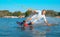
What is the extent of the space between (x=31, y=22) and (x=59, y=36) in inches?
662

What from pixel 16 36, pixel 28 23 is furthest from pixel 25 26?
pixel 16 36

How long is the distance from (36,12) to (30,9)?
1.37m

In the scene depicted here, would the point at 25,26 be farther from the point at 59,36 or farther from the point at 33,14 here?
the point at 59,36

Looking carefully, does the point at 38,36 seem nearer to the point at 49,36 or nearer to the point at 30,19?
the point at 49,36

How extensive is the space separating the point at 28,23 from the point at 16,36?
54.1 feet

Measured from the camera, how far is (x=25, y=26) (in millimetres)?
44125

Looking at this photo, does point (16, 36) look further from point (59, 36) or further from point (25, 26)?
point (25, 26)

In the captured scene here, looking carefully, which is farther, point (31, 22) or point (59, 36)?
point (31, 22)

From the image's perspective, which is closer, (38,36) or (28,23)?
(38,36)

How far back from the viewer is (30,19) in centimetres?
4356

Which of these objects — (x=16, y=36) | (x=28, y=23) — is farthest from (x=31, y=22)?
(x=16, y=36)

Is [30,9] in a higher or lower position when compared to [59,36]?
higher

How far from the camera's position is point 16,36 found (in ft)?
92.5

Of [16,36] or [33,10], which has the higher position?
[33,10]
